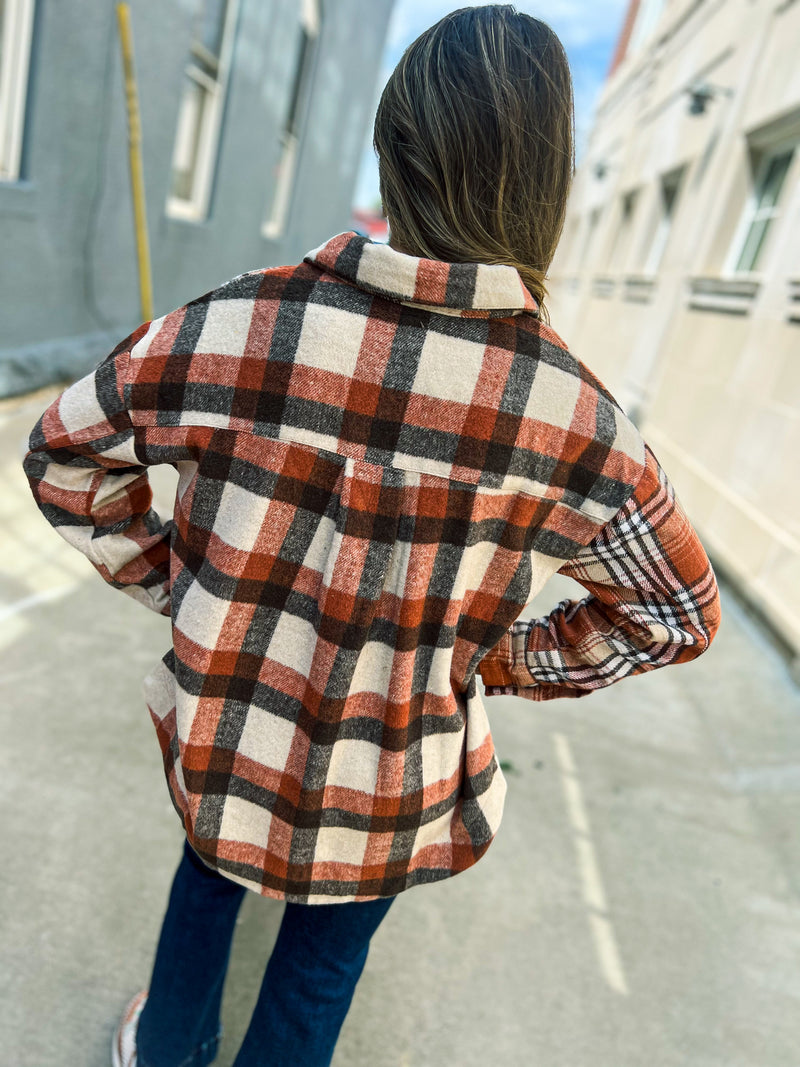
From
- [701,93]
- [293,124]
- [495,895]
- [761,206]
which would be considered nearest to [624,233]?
[701,93]

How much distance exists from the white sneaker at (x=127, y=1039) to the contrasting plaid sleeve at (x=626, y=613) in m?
0.97

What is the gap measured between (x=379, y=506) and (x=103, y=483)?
435mm

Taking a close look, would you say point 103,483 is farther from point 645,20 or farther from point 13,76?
point 645,20

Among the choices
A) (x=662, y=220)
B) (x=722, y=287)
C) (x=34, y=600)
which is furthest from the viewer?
(x=662, y=220)

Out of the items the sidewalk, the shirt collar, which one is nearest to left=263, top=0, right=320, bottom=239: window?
the sidewalk

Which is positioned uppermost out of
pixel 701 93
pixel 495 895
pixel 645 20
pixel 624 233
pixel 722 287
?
pixel 645 20

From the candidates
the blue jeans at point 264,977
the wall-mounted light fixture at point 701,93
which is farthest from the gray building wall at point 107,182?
the blue jeans at point 264,977

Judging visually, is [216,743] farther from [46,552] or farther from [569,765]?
[46,552]

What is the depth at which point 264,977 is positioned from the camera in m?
1.22

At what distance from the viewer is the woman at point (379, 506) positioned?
94 centimetres

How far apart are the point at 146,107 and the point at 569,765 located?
226 inches

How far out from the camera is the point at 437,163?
3.14ft

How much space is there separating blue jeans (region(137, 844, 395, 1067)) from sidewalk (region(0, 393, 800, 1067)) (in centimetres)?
→ 30

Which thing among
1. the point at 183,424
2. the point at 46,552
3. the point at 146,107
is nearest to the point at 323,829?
the point at 183,424
